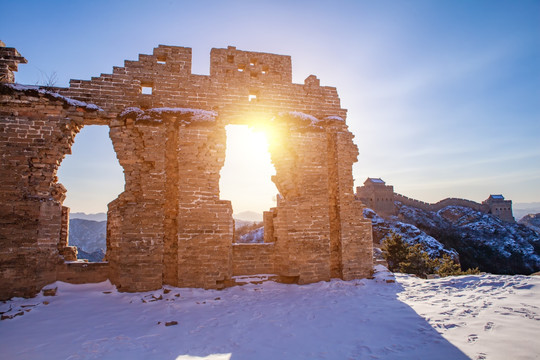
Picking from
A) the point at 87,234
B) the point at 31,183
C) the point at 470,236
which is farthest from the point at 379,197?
the point at 87,234

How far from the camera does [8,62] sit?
6.83 m

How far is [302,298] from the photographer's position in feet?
20.3

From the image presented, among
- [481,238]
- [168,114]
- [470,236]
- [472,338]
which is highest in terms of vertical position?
[168,114]

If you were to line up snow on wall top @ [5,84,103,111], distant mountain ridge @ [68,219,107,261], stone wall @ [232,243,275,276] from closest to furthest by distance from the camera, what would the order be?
1. snow on wall top @ [5,84,103,111]
2. stone wall @ [232,243,275,276]
3. distant mountain ridge @ [68,219,107,261]

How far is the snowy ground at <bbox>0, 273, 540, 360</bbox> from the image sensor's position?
3.69 m

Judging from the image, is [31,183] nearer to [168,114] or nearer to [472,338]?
[168,114]

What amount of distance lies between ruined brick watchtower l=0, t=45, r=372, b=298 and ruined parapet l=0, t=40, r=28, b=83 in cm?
49

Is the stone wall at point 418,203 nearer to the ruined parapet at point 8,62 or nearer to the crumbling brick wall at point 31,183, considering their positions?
the crumbling brick wall at point 31,183

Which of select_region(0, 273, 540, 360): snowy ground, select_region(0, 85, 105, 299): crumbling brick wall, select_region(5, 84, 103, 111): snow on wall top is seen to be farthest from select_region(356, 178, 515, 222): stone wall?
select_region(0, 85, 105, 299): crumbling brick wall

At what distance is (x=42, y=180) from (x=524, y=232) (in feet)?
187

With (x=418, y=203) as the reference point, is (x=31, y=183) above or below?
below

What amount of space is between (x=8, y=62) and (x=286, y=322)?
8709 mm

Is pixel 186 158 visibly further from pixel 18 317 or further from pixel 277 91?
pixel 18 317

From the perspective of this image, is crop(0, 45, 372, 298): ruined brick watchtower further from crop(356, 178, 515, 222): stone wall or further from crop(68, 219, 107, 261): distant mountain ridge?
crop(68, 219, 107, 261): distant mountain ridge
